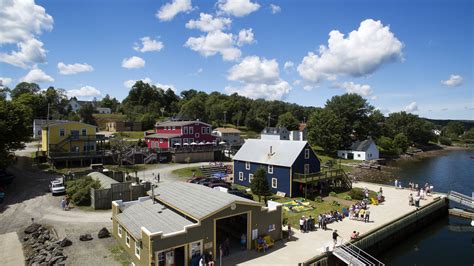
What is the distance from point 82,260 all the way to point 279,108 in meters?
117

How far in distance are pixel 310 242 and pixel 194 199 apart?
8.78 meters

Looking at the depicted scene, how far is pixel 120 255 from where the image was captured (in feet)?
63.1

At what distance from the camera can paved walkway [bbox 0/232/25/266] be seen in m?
19.0

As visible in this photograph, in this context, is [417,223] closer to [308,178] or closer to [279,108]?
[308,178]

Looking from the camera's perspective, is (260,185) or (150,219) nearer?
(150,219)

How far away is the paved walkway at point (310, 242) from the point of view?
62.4 ft

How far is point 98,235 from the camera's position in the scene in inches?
872

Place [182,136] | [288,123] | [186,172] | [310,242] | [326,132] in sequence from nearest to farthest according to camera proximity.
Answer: [310,242], [186,172], [182,136], [326,132], [288,123]

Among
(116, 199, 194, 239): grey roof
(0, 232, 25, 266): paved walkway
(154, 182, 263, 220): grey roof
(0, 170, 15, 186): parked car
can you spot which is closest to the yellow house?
(0, 170, 15, 186): parked car

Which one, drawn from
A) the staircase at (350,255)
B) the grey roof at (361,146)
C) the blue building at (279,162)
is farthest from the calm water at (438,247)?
the grey roof at (361,146)

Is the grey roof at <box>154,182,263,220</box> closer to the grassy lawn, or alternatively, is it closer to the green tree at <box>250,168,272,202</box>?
the green tree at <box>250,168,272,202</box>

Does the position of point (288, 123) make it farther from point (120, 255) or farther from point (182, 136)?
point (120, 255)

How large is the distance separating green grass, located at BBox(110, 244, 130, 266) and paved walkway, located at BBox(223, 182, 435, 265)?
5876mm

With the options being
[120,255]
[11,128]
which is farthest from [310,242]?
[11,128]
